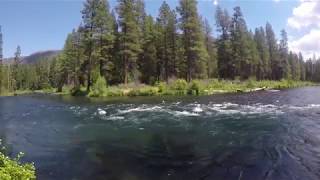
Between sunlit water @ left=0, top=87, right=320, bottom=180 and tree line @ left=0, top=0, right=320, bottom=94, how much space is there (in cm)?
3818

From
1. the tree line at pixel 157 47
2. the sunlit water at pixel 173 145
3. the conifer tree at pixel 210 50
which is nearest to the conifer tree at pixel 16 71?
the tree line at pixel 157 47

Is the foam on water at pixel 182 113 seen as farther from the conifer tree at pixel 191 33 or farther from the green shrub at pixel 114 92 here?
the conifer tree at pixel 191 33

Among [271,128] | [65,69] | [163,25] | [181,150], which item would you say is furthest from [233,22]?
[181,150]

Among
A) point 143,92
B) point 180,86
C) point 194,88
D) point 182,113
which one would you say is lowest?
point 182,113

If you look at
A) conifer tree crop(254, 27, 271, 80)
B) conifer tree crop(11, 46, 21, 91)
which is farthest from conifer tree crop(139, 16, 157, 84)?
conifer tree crop(11, 46, 21, 91)

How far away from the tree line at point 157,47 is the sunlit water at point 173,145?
125ft

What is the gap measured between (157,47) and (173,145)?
64290 millimetres

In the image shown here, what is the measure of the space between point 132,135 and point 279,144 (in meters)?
8.15

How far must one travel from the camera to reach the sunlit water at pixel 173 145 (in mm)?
14547

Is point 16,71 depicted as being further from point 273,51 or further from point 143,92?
point 143,92

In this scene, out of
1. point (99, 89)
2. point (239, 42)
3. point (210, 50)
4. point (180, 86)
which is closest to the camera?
point (99, 89)

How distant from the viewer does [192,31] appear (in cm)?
7331

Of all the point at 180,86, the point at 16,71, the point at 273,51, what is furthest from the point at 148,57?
the point at 16,71

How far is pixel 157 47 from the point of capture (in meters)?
82.7
